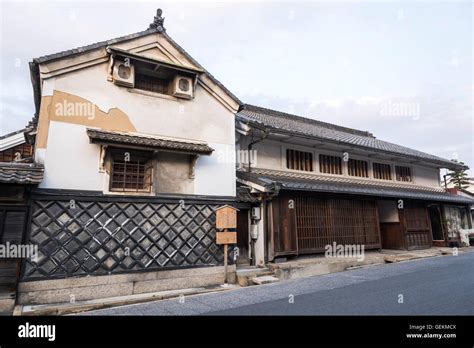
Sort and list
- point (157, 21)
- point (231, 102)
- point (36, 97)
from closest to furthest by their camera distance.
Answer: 1. point (36, 97)
2. point (157, 21)
3. point (231, 102)

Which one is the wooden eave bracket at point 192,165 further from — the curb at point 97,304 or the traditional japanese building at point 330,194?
the curb at point 97,304

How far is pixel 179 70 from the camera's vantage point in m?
10.4

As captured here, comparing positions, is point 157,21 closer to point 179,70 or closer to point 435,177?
point 179,70

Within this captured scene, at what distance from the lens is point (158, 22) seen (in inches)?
423

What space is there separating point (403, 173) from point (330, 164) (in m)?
7.88

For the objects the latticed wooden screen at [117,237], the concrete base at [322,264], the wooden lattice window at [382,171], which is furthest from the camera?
the wooden lattice window at [382,171]

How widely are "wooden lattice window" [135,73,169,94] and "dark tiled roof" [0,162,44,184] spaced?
435 cm

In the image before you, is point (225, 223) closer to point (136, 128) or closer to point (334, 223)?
point (136, 128)

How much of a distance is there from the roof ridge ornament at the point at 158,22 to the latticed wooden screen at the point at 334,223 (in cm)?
901

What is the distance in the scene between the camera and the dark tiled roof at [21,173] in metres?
6.97

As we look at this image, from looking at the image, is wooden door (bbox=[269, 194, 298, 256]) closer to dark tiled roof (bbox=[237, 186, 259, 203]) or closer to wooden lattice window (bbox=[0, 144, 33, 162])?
dark tiled roof (bbox=[237, 186, 259, 203])

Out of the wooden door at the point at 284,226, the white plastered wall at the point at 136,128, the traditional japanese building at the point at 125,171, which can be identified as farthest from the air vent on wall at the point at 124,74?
the wooden door at the point at 284,226

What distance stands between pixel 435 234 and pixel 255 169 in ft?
53.6
